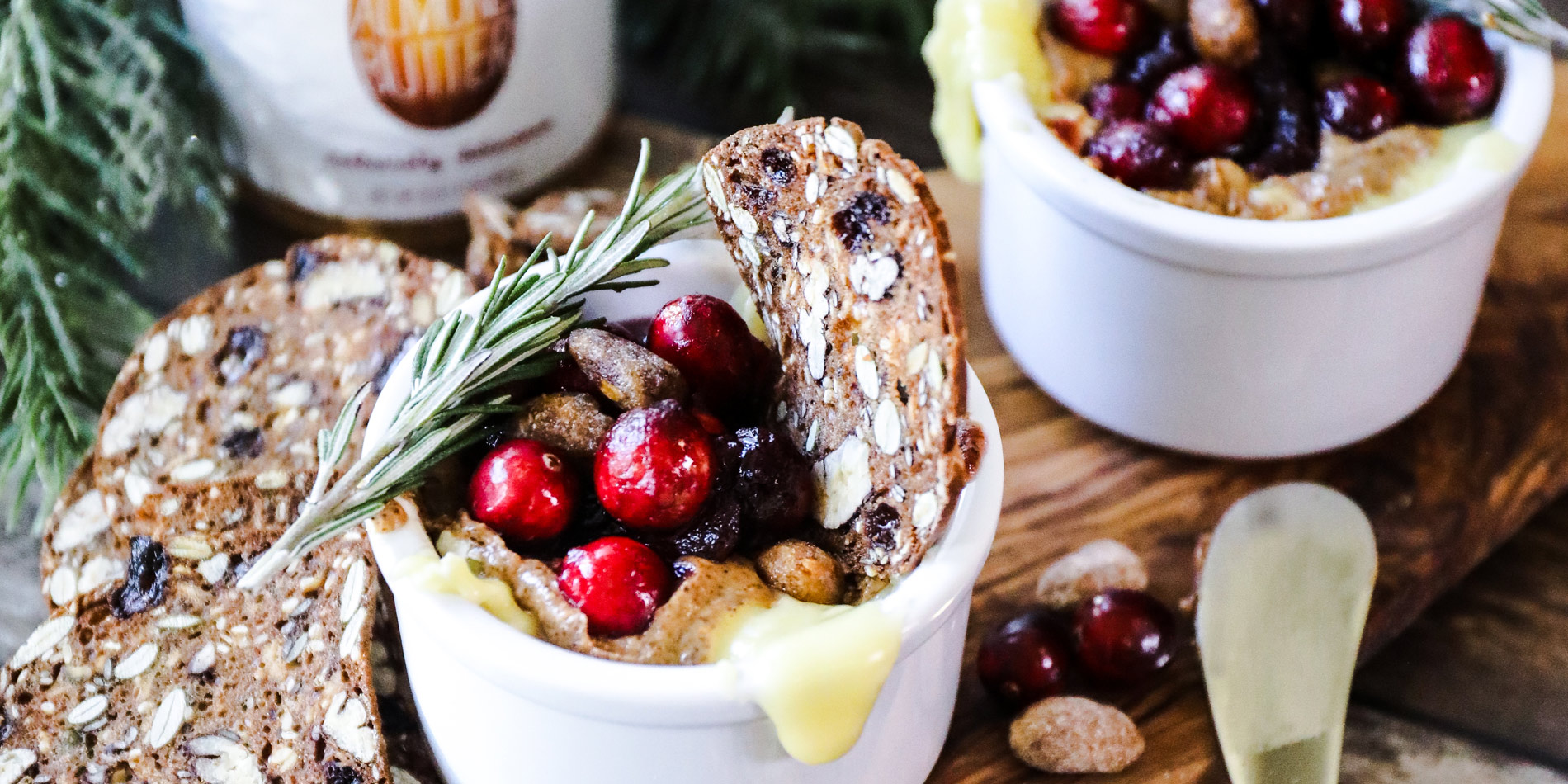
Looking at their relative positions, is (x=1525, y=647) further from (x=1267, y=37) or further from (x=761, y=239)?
(x=761, y=239)

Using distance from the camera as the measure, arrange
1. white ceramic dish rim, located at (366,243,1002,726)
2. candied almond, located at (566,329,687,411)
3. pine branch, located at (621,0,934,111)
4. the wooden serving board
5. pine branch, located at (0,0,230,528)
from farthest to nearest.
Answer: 1. pine branch, located at (621,0,934,111)
2. pine branch, located at (0,0,230,528)
3. the wooden serving board
4. candied almond, located at (566,329,687,411)
5. white ceramic dish rim, located at (366,243,1002,726)

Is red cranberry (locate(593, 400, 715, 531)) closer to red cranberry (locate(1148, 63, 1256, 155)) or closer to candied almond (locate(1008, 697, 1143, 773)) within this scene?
candied almond (locate(1008, 697, 1143, 773))

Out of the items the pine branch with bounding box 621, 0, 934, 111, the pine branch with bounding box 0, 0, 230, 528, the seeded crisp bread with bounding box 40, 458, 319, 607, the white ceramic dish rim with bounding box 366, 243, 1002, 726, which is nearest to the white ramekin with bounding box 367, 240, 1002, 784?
the white ceramic dish rim with bounding box 366, 243, 1002, 726

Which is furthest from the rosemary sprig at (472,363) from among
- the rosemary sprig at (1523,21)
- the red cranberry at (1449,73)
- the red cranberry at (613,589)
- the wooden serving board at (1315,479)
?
the rosemary sprig at (1523,21)

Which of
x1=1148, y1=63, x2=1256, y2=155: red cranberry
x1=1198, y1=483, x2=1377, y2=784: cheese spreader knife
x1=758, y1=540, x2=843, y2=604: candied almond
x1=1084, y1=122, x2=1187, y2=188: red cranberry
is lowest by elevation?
x1=1198, y1=483, x2=1377, y2=784: cheese spreader knife

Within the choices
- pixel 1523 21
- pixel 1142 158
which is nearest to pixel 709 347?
pixel 1142 158

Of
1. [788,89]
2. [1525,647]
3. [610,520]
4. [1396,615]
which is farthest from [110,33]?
[1525,647]

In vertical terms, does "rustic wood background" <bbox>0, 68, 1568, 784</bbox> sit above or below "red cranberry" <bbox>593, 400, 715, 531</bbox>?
below
